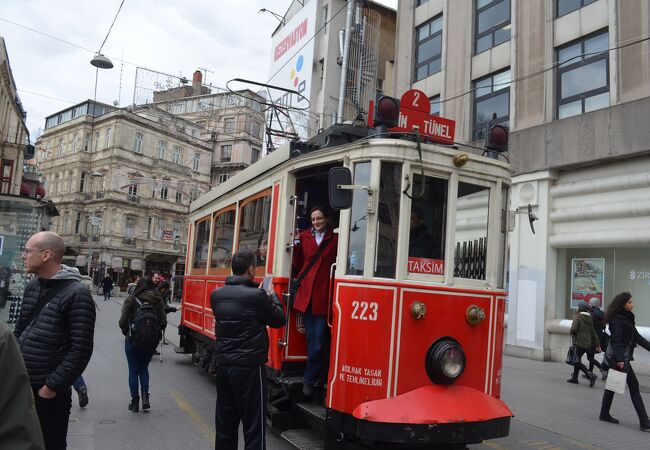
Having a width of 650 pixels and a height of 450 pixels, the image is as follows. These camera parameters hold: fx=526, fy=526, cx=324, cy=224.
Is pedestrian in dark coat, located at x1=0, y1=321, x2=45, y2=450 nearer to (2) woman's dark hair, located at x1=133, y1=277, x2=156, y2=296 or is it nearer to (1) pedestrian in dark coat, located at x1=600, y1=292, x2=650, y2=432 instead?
(2) woman's dark hair, located at x1=133, y1=277, x2=156, y2=296

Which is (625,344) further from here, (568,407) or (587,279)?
(587,279)

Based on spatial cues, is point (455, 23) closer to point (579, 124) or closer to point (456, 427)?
point (579, 124)

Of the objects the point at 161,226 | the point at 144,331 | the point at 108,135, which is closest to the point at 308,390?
the point at 144,331

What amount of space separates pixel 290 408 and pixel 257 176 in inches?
112

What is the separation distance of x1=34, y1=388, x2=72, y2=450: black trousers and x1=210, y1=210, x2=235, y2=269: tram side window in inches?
160

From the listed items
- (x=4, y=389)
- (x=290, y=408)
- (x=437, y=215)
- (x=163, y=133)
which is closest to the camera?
(x=4, y=389)

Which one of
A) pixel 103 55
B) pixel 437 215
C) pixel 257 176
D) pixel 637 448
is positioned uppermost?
pixel 103 55

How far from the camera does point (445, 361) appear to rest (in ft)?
14.5

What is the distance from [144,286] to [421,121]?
423cm

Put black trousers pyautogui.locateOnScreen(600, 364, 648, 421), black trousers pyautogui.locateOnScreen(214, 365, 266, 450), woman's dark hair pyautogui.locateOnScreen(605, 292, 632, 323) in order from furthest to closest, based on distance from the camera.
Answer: woman's dark hair pyautogui.locateOnScreen(605, 292, 632, 323) → black trousers pyautogui.locateOnScreen(600, 364, 648, 421) → black trousers pyautogui.locateOnScreen(214, 365, 266, 450)

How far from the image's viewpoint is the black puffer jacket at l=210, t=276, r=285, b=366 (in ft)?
13.2

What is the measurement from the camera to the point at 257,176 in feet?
21.9

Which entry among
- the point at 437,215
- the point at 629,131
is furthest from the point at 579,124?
the point at 437,215

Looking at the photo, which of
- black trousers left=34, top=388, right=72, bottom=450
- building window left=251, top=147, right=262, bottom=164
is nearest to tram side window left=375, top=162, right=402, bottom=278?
black trousers left=34, top=388, right=72, bottom=450
